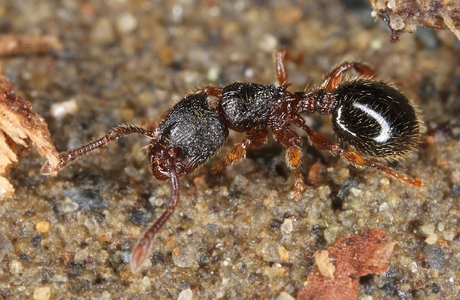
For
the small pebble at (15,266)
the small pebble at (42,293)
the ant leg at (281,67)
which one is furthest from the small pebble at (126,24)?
the small pebble at (42,293)

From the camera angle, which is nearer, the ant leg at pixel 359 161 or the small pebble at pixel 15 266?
the small pebble at pixel 15 266

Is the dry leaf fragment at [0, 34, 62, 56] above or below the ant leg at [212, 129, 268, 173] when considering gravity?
above

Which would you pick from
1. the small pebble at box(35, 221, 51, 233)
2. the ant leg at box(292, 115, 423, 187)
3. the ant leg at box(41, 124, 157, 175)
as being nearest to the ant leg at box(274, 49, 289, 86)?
the ant leg at box(292, 115, 423, 187)

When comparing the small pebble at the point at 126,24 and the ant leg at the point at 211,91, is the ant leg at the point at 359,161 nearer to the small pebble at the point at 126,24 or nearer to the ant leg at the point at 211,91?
the ant leg at the point at 211,91

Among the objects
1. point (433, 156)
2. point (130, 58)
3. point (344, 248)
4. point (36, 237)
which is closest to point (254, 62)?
point (130, 58)

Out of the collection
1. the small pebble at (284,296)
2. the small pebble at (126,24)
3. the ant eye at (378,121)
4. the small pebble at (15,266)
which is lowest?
the small pebble at (15,266)

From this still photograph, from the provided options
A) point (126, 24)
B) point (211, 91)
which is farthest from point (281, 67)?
point (126, 24)

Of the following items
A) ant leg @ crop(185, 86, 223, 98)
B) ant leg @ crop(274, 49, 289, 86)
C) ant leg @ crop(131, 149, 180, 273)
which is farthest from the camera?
ant leg @ crop(274, 49, 289, 86)

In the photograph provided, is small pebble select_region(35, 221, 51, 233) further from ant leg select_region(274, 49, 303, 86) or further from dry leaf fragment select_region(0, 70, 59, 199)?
ant leg select_region(274, 49, 303, 86)
